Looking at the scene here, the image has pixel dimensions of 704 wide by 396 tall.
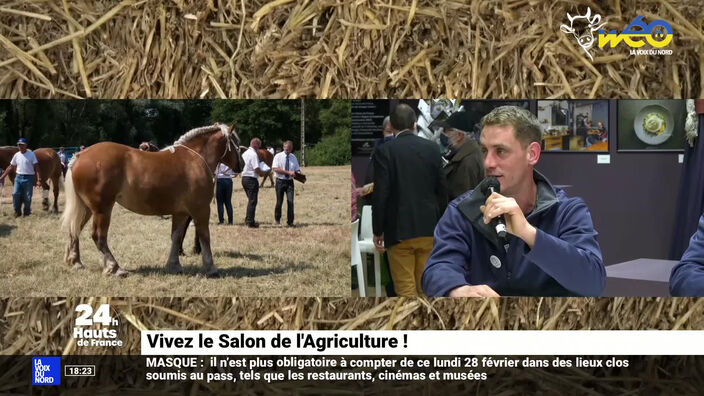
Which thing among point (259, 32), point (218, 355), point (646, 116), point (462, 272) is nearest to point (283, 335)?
point (218, 355)

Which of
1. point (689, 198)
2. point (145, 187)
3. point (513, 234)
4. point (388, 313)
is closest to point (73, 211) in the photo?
point (145, 187)

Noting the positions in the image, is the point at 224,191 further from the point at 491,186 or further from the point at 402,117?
the point at 491,186

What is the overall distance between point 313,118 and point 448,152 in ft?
3.21

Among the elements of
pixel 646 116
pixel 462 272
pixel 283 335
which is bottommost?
pixel 283 335

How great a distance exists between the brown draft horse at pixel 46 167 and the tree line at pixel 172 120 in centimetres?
9

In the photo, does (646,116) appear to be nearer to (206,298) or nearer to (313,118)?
(313,118)

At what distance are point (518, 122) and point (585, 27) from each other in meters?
0.84

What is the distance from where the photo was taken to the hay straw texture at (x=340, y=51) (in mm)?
→ 5637

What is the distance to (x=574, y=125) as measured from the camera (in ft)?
18.5

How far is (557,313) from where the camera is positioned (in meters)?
5.69

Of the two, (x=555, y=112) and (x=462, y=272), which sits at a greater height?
(x=555, y=112)

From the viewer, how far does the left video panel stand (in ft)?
18.6

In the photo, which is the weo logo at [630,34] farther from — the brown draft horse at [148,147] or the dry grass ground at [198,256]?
the brown draft horse at [148,147]

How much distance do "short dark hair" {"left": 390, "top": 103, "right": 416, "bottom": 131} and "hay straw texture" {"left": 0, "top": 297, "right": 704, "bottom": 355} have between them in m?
1.22
